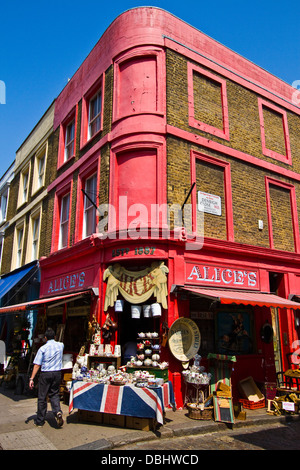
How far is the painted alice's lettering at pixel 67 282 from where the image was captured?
10.8 meters

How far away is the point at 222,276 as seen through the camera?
394 inches

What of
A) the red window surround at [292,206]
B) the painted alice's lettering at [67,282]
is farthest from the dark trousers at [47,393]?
the red window surround at [292,206]

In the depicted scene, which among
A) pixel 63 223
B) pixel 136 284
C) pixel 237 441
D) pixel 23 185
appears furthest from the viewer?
pixel 23 185

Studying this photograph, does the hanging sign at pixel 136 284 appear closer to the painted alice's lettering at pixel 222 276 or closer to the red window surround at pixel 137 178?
the painted alice's lettering at pixel 222 276

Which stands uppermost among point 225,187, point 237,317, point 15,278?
point 225,187

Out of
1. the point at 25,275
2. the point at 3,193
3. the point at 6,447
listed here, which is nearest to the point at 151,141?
the point at 6,447

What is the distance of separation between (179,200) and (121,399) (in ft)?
17.2

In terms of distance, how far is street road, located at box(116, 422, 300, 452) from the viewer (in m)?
5.85

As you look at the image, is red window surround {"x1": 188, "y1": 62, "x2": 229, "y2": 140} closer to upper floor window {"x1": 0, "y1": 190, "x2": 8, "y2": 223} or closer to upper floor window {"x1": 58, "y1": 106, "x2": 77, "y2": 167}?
upper floor window {"x1": 58, "y1": 106, "x2": 77, "y2": 167}

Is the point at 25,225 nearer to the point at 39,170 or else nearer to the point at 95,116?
the point at 39,170

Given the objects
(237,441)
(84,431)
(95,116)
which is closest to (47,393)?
(84,431)

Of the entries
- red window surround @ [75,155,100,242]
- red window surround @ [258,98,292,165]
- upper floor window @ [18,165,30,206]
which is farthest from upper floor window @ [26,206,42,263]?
red window surround @ [258,98,292,165]

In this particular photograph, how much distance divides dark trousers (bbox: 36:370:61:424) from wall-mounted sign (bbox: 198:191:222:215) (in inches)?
232

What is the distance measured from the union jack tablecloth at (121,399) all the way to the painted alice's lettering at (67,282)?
163 inches
